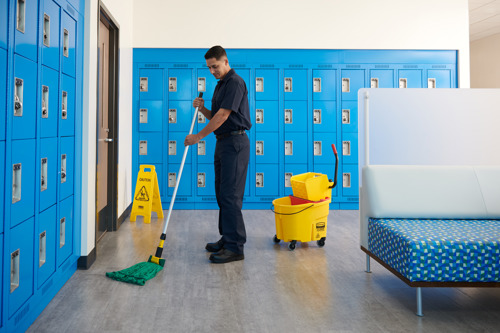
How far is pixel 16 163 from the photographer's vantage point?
1.65 m

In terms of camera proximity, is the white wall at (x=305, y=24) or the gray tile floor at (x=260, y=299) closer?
the gray tile floor at (x=260, y=299)

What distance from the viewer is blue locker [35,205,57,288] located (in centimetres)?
197

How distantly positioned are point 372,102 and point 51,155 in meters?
2.02

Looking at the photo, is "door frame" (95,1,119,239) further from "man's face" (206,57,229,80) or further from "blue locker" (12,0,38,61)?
"blue locker" (12,0,38,61)

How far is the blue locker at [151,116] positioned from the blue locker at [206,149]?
546 millimetres

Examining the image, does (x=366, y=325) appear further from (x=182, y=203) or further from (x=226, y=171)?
(x=182, y=203)

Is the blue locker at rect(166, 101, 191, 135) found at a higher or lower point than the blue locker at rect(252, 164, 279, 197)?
higher

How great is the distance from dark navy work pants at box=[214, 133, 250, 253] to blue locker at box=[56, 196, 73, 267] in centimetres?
99

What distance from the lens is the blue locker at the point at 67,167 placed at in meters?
2.31

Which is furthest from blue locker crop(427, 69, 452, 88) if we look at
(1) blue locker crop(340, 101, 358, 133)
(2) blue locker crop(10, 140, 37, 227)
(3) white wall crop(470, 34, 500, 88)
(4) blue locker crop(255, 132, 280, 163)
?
(2) blue locker crop(10, 140, 37, 227)

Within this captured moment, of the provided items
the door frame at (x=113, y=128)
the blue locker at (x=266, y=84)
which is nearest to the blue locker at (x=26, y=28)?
the door frame at (x=113, y=128)

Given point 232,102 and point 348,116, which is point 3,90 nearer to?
point 232,102

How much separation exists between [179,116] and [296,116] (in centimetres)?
150

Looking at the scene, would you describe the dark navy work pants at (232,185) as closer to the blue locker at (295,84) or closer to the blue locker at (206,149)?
the blue locker at (206,149)
